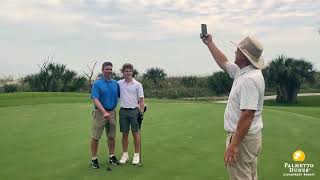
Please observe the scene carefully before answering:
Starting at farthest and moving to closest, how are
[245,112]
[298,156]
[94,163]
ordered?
[298,156] → [94,163] → [245,112]

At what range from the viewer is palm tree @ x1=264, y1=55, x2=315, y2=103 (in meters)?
52.4

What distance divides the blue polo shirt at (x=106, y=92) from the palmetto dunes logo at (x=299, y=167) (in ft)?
10.5

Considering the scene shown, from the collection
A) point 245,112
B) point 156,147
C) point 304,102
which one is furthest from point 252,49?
point 304,102

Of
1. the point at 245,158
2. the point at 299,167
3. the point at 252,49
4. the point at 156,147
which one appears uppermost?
the point at 252,49

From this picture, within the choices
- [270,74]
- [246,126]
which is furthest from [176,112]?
[270,74]

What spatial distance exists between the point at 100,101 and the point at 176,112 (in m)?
8.35

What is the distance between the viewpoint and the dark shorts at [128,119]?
891cm

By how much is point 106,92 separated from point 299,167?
3.60 meters

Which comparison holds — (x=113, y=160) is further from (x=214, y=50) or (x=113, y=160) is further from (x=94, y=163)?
(x=214, y=50)

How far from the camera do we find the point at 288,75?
5216cm

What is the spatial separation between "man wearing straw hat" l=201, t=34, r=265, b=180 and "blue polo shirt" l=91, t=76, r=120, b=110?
396 centimetres

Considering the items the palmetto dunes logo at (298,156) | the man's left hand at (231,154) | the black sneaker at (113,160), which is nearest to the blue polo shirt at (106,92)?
the black sneaker at (113,160)

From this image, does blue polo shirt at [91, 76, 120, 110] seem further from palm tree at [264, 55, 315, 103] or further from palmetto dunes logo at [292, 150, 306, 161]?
palm tree at [264, 55, 315, 103]

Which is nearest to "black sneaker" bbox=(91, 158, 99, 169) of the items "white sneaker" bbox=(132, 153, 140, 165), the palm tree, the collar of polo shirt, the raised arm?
"white sneaker" bbox=(132, 153, 140, 165)
